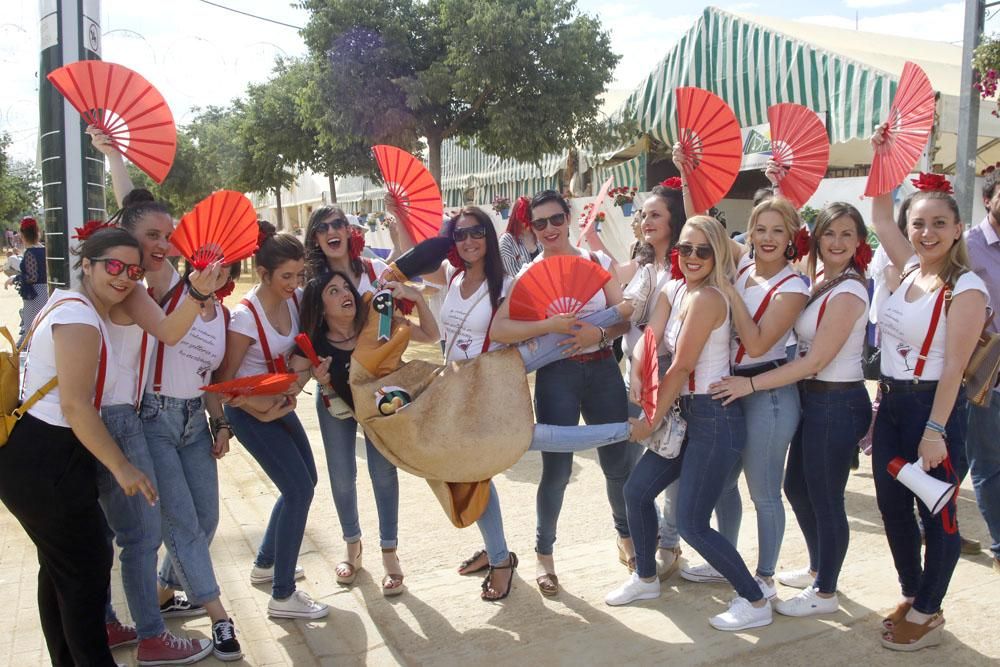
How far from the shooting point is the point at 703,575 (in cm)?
372

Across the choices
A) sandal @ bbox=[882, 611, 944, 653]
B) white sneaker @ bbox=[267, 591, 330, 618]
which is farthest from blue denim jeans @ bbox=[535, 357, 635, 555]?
sandal @ bbox=[882, 611, 944, 653]

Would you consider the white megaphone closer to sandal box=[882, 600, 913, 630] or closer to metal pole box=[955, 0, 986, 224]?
sandal box=[882, 600, 913, 630]

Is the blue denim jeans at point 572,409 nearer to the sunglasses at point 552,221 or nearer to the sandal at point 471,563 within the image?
the sandal at point 471,563

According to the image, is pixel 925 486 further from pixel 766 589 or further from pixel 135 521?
pixel 135 521

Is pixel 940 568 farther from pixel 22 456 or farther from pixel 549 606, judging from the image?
pixel 22 456

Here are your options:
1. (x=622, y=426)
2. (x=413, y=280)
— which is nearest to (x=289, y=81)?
(x=413, y=280)

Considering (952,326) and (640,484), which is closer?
(952,326)

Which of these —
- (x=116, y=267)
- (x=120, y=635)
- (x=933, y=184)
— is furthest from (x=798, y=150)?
(x=120, y=635)

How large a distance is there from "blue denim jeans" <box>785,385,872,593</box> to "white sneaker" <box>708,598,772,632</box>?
1.05ft

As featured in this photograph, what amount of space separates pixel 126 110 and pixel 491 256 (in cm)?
188

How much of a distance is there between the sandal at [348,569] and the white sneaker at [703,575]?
5.49ft

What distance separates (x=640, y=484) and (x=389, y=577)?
1343mm

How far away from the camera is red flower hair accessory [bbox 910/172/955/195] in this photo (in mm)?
3196

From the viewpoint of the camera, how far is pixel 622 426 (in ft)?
10.8
